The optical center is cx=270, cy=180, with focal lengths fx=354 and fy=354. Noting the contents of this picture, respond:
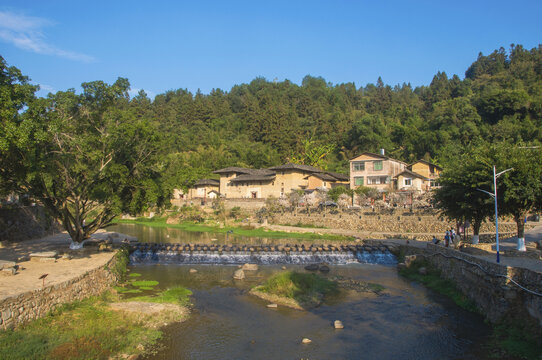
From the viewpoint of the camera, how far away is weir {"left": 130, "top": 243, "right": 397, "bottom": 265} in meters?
29.5

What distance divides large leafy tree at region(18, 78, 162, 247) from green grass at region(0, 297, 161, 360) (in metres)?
8.08

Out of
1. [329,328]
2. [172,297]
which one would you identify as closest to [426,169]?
[329,328]

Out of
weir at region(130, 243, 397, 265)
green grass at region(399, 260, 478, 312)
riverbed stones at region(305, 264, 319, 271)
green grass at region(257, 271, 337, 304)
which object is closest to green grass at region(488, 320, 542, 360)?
green grass at region(399, 260, 478, 312)

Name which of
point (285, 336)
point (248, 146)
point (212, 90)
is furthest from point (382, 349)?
point (212, 90)

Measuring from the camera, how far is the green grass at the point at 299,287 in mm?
19531

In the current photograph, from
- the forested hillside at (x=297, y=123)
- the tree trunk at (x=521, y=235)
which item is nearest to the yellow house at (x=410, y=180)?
the forested hillside at (x=297, y=123)

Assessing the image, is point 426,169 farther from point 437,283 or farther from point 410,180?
point 437,283

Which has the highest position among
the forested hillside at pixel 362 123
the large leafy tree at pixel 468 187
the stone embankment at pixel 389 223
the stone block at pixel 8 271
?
the forested hillside at pixel 362 123

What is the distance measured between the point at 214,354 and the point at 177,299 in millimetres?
6407

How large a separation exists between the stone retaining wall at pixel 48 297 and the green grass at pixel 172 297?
219 centimetres

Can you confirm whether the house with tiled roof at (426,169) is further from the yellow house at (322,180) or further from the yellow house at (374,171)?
the yellow house at (322,180)

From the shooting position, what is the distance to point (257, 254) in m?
30.6

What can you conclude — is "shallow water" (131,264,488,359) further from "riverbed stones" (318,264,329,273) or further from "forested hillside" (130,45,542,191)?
"forested hillside" (130,45,542,191)

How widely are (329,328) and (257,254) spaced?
50.4ft
